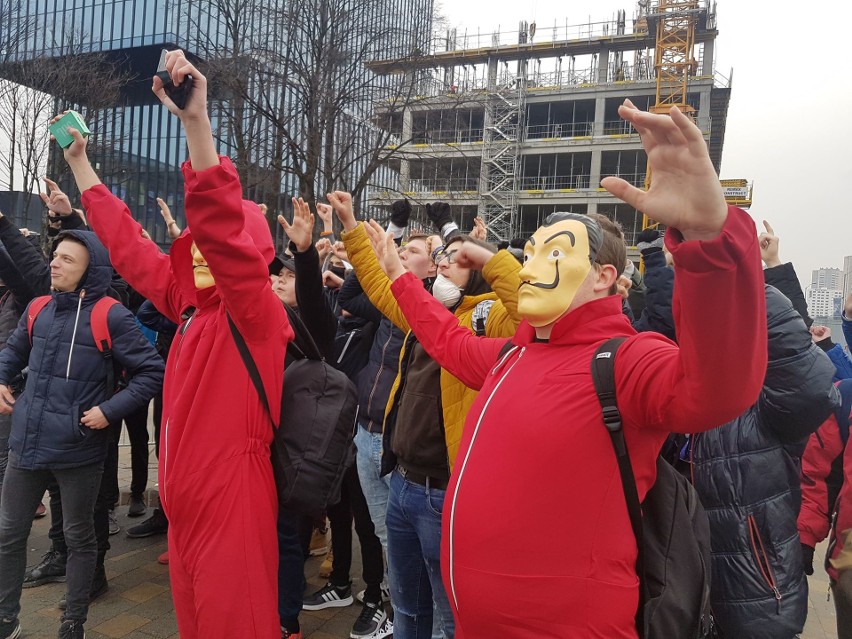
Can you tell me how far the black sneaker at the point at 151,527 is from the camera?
15.3 ft

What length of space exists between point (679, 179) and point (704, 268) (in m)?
0.17

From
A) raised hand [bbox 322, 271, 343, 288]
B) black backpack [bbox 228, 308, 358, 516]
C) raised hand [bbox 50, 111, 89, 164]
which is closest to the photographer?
black backpack [bbox 228, 308, 358, 516]

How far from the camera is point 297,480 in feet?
7.79

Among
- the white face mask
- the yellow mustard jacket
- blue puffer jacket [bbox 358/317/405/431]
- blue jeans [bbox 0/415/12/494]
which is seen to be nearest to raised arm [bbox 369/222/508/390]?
the yellow mustard jacket

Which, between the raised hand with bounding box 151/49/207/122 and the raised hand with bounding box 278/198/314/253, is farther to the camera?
the raised hand with bounding box 278/198/314/253

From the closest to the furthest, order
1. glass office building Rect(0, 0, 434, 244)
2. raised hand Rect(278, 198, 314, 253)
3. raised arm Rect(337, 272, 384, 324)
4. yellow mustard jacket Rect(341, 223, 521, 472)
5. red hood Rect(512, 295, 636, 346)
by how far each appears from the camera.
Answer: red hood Rect(512, 295, 636, 346), yellow mustard jacket Rect(341, 223, 521, 472), raised hand Rect(278, 198, 314, 253), raised arm Rect(337, 272, 384, 324), glass office building Rect(0, 0, 434, 244)

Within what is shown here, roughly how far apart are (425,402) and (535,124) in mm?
44979

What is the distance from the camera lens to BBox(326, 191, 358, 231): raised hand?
287 centimetres

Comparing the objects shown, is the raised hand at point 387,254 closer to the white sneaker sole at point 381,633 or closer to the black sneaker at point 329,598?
the white sneaker sole at point 381,633

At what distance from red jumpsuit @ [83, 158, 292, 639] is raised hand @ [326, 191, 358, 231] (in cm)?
67

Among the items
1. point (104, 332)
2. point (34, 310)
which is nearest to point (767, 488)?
point (104, 332)

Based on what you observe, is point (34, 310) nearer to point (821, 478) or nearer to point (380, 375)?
point (380, 375)

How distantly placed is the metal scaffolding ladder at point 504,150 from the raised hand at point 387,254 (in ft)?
131

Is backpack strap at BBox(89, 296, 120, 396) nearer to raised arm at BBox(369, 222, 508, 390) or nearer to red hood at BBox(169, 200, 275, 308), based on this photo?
red hood at BBox(169, 200, 275, 308)
